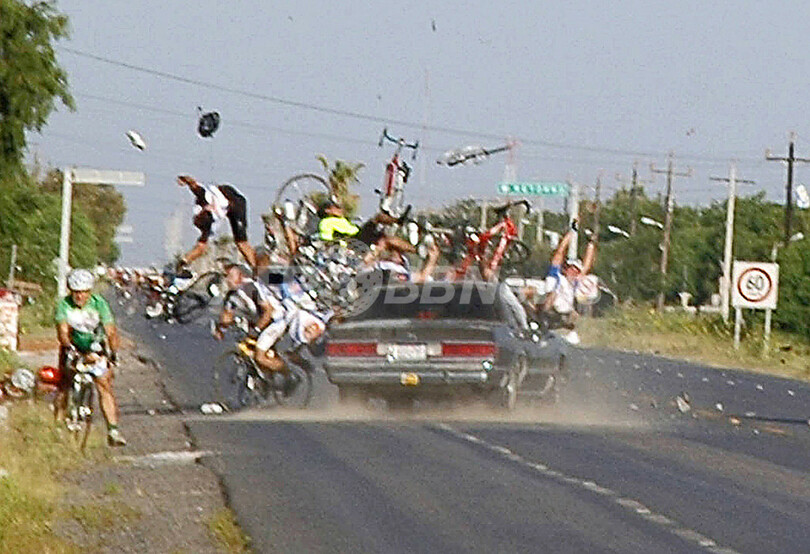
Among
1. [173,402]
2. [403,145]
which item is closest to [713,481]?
[173,402]

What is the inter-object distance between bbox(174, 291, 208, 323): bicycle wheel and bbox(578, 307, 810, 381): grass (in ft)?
63.4

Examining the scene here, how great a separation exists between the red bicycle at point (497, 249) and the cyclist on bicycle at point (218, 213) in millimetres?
9797

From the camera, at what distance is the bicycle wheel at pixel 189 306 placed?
32031 mm

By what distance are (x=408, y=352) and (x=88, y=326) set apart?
19.2 feet

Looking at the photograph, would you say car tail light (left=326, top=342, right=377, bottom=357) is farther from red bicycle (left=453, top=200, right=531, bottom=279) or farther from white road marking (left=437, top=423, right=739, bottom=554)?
red bicycle (left=453, top=200, right=531, bottom=279)

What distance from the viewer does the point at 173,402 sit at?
1112 inches

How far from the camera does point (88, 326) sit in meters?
19.8

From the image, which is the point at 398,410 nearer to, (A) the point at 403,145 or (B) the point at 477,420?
(B) the point at 477,420

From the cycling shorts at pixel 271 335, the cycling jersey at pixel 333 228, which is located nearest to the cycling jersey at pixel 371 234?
the cycling jersey at pixel 333 228

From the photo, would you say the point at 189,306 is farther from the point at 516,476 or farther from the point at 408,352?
the point at 516,476

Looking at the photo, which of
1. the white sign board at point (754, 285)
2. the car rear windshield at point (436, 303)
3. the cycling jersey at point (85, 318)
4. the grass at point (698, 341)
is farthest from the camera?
the grass at point (698, 341)

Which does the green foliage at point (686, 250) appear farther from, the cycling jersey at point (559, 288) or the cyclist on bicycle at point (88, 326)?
the cyclist on bicycle at point (88, 326)

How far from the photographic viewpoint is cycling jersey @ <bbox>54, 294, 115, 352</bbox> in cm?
1980

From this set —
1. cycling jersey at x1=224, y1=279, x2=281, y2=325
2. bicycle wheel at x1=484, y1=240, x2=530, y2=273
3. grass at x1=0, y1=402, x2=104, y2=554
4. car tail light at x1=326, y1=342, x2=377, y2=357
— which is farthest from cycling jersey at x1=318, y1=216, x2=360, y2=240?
grass at x1=0, y1=402, x2=104, y2=554
